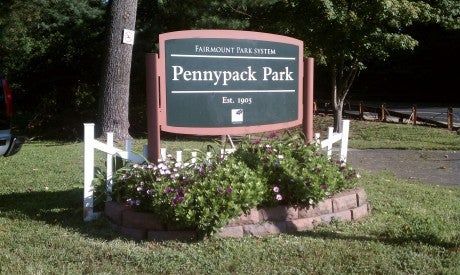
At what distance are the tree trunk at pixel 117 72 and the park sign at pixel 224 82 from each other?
238 inches

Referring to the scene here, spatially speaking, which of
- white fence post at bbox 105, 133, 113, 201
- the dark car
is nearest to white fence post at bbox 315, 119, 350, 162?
white fence post at bbox 105, 133, 113, 201

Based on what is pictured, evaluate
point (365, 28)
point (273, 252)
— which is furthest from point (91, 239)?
point (365, 28)

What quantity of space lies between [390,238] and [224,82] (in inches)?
88.3

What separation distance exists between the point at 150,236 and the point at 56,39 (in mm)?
16379

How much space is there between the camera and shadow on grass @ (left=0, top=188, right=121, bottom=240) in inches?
217

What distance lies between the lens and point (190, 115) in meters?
5.77

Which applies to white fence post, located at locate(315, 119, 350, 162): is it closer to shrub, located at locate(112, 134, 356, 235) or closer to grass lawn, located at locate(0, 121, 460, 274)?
shrub, located at locate(112, 134, 356, 235)

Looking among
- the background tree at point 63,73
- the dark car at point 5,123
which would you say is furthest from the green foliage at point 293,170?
the background tree at point 63,73

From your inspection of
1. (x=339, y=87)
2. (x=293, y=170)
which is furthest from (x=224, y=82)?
(x=339, y=87)

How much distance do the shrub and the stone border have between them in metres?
0.09

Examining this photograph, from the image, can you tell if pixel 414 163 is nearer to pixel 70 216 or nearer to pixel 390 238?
pixel 390 238

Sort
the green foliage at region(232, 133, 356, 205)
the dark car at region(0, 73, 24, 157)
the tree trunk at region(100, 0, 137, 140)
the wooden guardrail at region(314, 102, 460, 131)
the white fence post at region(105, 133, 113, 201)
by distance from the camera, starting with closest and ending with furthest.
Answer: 1. the green foliage at region(232, 133, 356, 205)
2. the white fence post at region(105, 133, 113, 201)
3. the dark car at region(0, 73, 24, 157)
4. the tree trunk at region(100, 0, 137, 140)
5. the wooden guardrail at region(314, 102, 460, 131)

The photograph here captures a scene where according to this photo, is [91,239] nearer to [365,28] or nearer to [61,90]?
[365,28]

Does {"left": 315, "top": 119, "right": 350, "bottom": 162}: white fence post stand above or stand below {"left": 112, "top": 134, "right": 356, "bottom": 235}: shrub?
above
